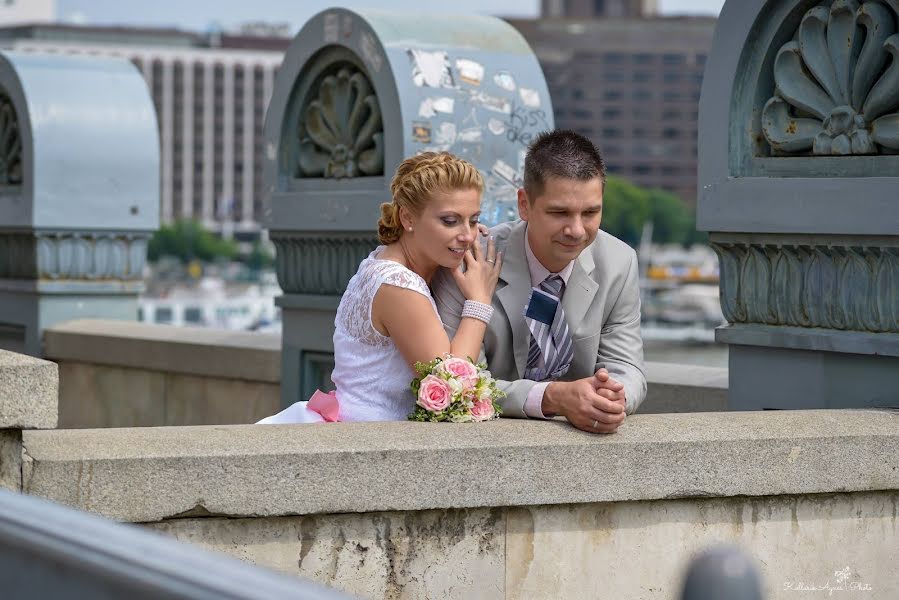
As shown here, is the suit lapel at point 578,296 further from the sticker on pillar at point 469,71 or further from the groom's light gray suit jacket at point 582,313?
the sticker on pillar at point 469,71

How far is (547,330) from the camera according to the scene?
4.65 metres

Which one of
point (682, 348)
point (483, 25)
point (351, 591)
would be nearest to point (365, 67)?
point (483, 25)

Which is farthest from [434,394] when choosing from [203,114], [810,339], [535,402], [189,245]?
[203,114]

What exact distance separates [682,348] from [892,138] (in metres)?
95.9

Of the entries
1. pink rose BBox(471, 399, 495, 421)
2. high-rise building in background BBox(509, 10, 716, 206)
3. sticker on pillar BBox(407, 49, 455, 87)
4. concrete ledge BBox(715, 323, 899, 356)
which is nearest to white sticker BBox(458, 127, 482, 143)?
sticker on pillar BBox(407, 49, 455, 87)

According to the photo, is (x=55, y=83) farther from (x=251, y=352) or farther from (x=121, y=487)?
(x=121, y=487)

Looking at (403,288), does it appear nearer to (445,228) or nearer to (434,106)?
(445,228)

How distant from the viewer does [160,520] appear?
359 centimetres

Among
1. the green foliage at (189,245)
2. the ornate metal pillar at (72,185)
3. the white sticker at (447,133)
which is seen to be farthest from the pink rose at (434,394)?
the green foliage at (189,245)

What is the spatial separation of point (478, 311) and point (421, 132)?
8.41 ft

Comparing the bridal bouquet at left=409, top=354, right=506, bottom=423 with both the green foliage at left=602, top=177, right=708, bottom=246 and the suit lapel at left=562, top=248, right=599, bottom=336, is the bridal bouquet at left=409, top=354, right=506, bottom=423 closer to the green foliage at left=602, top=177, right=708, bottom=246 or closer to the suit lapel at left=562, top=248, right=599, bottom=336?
the suit lapel at left=562, top=248, right=599, bottom=336

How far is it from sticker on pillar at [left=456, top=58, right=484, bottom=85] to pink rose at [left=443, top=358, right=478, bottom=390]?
3042mm

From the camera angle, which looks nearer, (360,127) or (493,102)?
(493,102)

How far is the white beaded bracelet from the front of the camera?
14.7 ft
